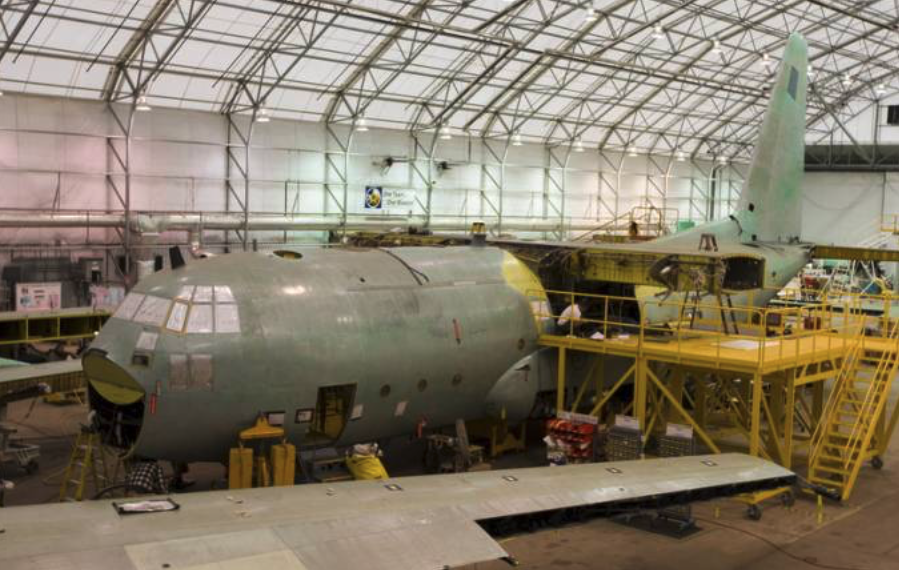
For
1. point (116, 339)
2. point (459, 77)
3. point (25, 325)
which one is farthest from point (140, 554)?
point (459, 77)

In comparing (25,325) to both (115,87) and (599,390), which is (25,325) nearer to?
(115,87)

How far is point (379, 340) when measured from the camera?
1928 cm

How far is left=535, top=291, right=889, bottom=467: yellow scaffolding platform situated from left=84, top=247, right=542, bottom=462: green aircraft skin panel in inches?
73.4

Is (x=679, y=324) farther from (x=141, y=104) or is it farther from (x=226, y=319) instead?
(x=141, y=104)

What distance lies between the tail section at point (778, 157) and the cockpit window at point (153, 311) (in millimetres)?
19904

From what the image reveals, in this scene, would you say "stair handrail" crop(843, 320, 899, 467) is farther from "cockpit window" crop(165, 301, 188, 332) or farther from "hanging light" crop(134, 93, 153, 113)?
"hanging light" crop(134, 93, 153, 113)

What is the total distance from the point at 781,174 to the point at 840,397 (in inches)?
384

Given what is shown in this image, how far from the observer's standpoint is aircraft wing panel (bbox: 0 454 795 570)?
408 inches

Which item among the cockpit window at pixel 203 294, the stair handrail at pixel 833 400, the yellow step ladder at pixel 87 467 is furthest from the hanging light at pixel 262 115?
the stair handrail at pixel 833 400

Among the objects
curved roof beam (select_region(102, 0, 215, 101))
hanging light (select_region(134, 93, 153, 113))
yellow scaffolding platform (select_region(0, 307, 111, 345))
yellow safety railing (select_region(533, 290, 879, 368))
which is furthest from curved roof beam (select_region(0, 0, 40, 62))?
yellow safety railing (select_region(533, 290, 879, 368))

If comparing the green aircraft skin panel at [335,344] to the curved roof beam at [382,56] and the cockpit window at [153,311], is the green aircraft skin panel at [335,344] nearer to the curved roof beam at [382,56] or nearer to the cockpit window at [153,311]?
Answer: the cockpit window at [153,311]

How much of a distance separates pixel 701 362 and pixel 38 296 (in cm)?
2813

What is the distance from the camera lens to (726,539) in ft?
61.5

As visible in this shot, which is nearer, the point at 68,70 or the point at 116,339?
the point at 116,339
